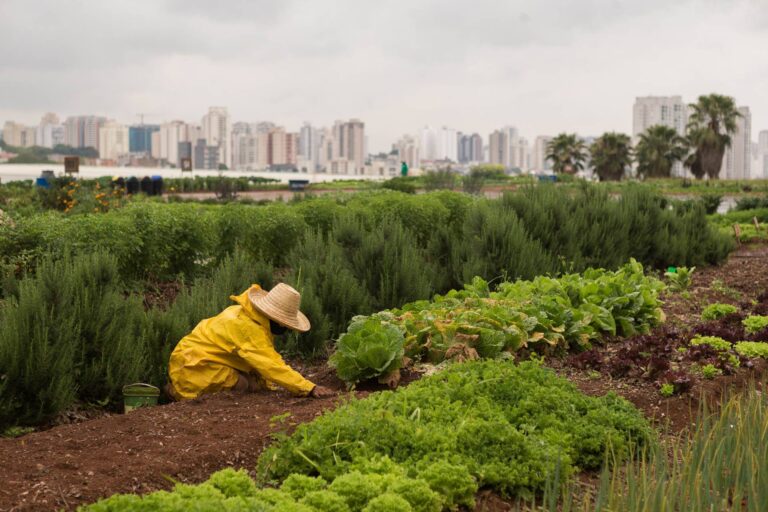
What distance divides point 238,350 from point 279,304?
419 millimetres

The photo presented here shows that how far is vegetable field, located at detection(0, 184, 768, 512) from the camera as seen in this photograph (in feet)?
14.6

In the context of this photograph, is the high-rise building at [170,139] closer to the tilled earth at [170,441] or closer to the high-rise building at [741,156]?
the high-rise building at [741,156]

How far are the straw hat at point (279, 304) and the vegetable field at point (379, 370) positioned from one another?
46 centimetres

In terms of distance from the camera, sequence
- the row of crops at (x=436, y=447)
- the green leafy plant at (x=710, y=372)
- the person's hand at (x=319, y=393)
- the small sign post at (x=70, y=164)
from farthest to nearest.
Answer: the small sign post at (x=70, y=164) → the green leafy plant at (x=710, y=372) → the person's hand at (x=319, y=393) → the row of crops at (x=436, y=447)

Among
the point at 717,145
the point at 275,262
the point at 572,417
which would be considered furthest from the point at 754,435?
the point at 717,145

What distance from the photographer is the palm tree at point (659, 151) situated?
248 feet

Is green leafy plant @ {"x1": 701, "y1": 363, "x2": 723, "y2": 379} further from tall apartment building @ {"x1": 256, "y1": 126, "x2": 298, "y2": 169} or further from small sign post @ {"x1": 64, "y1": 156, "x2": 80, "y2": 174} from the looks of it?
tall apartment building @ {"x1": 256, "y1": 126, "x2": 298, "y2": 169}

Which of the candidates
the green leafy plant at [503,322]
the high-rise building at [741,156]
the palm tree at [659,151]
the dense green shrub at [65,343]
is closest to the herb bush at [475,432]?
the green leafy plant at [503,322]

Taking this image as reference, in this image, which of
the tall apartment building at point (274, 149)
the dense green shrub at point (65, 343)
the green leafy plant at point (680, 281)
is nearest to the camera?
the dense green shrub at point (65, 343)

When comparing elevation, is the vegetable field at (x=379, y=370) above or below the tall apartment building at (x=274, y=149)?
below

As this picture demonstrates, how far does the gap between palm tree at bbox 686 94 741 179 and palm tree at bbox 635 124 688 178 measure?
5.05ft

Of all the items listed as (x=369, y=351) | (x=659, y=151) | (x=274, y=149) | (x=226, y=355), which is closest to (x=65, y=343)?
(x=226, y=355)

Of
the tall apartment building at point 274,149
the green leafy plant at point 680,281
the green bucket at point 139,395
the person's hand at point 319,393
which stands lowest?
the green bucket at point 139,395

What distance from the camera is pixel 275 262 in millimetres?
13062
